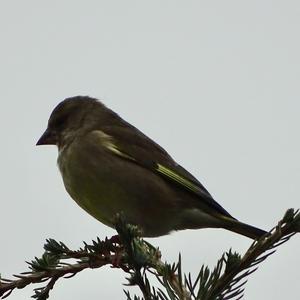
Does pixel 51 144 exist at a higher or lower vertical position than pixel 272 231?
higher

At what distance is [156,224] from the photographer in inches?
211

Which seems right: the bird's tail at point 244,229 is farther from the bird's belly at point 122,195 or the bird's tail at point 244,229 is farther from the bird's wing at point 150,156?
the bird's belly at point 122,195

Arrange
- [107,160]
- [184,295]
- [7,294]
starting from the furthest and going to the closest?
1. [107,160]
2. [7,294]
3. [184,295]

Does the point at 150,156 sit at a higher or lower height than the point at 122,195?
higher

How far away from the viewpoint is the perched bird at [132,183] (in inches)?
202

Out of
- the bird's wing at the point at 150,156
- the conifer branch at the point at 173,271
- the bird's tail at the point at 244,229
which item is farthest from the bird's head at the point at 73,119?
the conifer branch at the point at 173,271

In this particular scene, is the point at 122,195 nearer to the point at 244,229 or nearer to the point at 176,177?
the point at 176,177

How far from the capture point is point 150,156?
19.6 feet

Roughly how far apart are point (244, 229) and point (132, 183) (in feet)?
3.31

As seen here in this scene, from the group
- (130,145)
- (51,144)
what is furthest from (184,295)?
(51,144)

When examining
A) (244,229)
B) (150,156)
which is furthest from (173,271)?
(150,156)

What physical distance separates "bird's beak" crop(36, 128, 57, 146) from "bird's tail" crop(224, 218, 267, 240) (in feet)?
6.46

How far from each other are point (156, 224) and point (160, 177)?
1.83 ft

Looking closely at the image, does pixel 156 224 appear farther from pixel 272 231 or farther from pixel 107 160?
pixel 272 231
